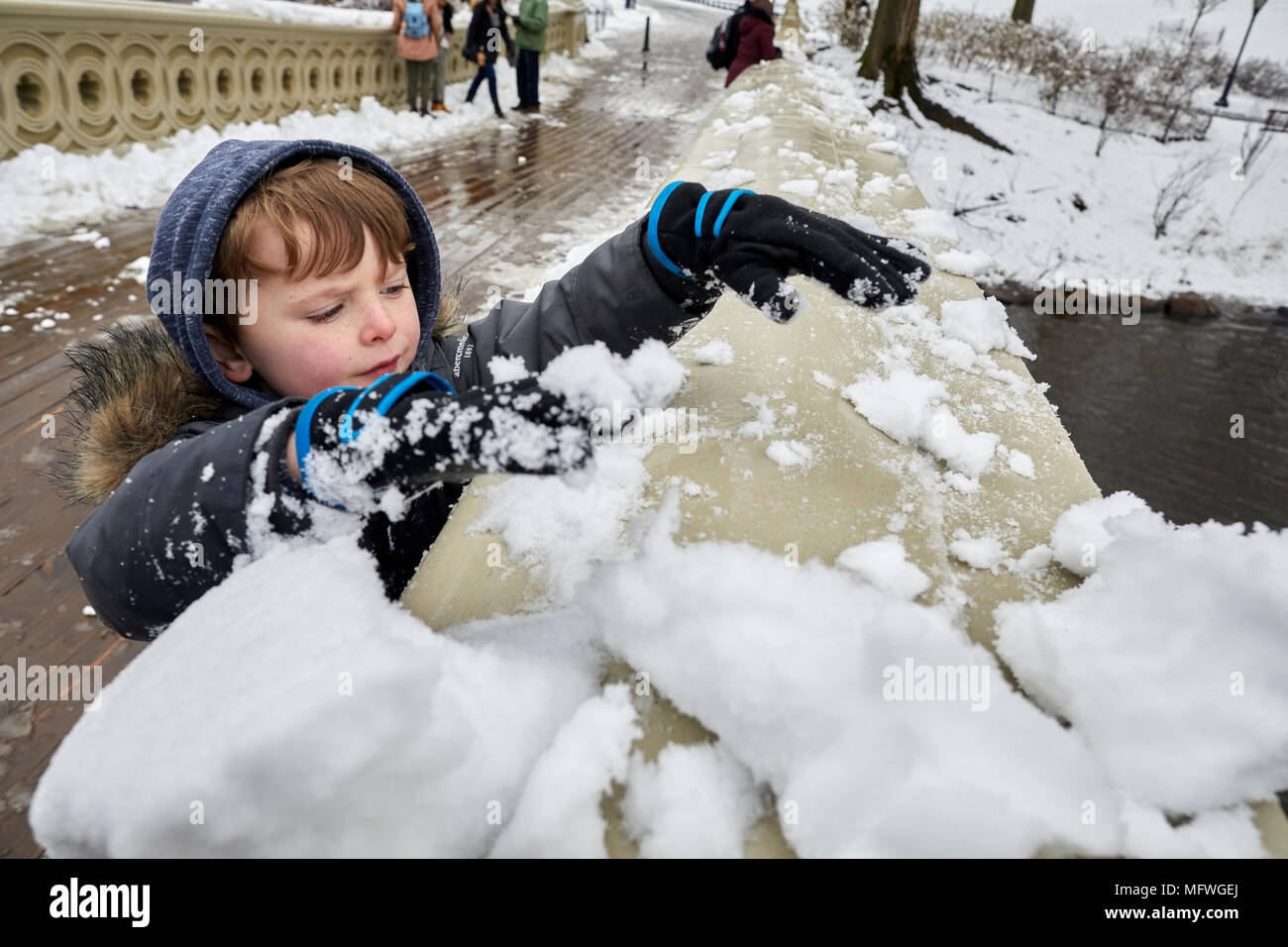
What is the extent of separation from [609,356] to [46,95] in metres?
5.78

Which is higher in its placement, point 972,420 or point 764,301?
point 764,301

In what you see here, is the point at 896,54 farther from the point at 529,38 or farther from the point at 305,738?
the point at 305,738

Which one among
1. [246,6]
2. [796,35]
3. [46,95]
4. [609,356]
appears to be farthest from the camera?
[796,35]

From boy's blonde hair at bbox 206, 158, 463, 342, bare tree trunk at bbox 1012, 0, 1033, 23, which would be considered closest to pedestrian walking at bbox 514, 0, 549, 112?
boy's blonde hair at bbox 206, 158, 463, 342

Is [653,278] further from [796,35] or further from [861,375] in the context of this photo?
[796,35]

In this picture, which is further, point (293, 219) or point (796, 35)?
point (796, 35)

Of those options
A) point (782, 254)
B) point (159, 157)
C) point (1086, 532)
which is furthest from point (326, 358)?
point (159, 157)

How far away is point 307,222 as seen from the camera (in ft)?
4.13

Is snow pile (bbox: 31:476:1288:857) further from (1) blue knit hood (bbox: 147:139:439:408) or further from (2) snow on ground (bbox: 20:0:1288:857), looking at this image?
(1) blue knit hood (bbox: 147:139:439:408)

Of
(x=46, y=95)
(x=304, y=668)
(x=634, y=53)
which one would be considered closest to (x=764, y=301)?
(x=304, y=668)

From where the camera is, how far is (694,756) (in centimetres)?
71

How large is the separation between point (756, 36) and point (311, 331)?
7597 mm
